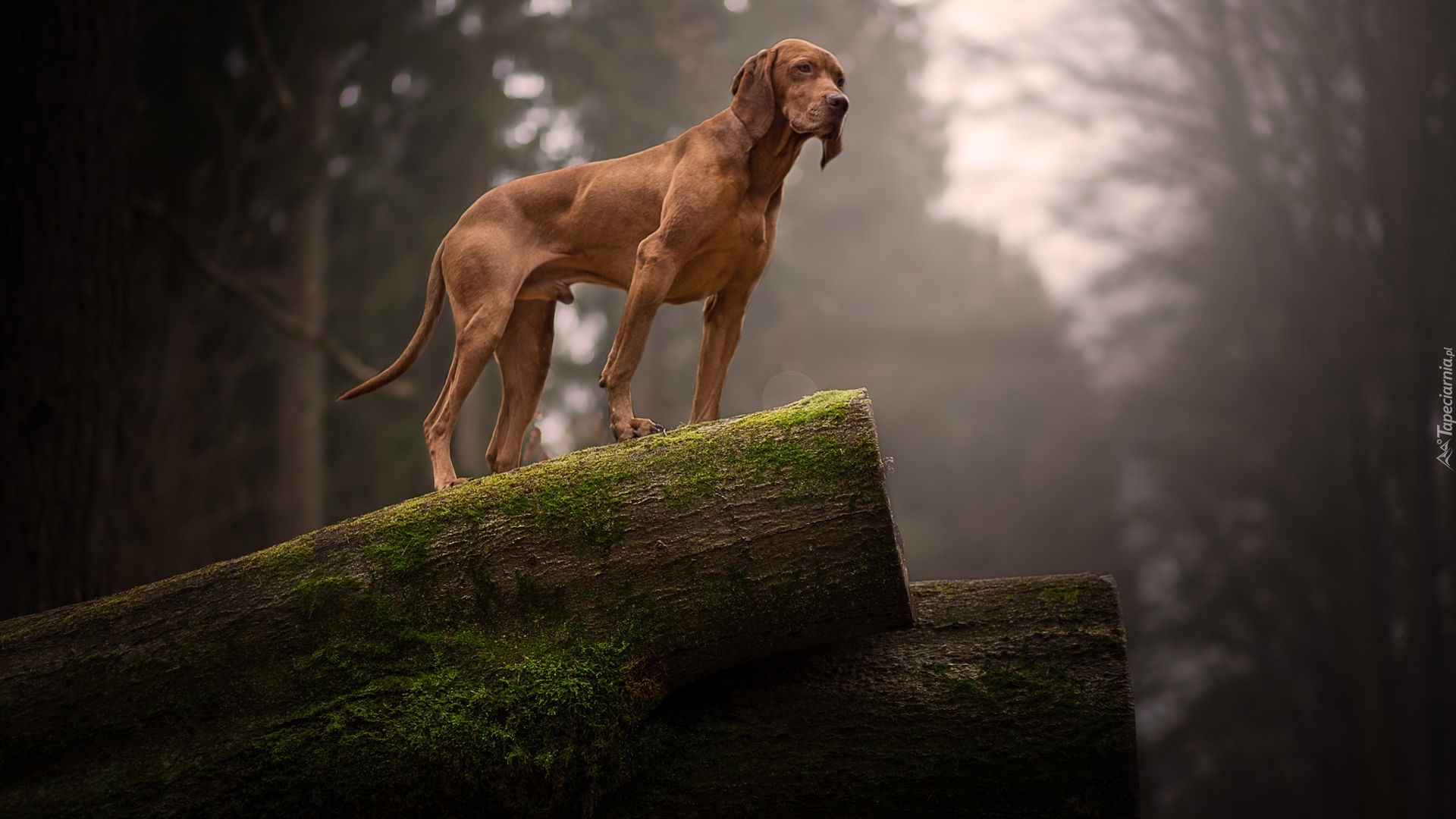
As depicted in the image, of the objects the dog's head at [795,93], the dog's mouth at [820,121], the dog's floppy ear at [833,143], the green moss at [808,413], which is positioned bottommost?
the green moss at [808,413]

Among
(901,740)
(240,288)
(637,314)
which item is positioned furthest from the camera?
(240,288)

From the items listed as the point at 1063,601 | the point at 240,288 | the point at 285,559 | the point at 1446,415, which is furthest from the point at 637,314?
the point at 1446,415

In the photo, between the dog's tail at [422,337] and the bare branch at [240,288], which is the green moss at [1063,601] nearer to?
the dog's tail at [422,337]

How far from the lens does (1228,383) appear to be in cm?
2164

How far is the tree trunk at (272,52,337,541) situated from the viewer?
46.7 ft

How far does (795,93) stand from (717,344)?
1.16 m

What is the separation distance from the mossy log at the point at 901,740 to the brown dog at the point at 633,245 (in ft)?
3.86

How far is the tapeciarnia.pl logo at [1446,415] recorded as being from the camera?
11.1m

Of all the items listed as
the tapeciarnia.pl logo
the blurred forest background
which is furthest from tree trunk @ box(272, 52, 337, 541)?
the tapeciarnia.pl logo

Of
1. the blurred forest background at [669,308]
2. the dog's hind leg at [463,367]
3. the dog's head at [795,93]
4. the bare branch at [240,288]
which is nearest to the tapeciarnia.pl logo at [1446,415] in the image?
the blurred forest background at [669,308]

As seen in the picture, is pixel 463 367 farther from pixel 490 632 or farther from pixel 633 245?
pixel 490 632

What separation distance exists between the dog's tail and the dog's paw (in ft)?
3.83

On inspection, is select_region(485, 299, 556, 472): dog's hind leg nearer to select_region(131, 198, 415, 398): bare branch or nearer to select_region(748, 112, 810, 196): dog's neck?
select_region(748, 112, 810, 196): dog's neck

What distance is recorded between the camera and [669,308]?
862 inches
